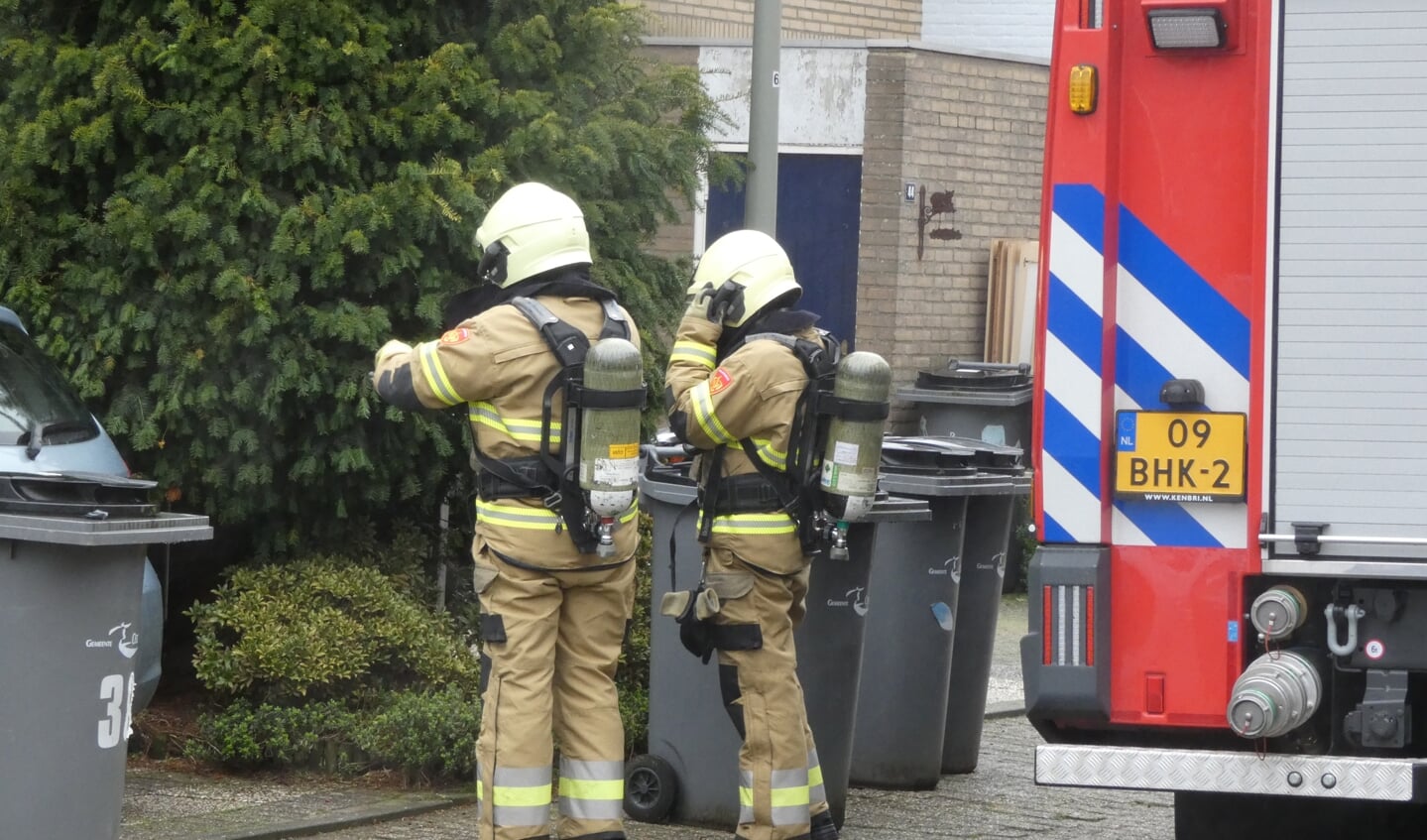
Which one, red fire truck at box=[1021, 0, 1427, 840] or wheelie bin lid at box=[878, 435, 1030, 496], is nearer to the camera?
red fire truck at box=[1021, 0, 1427, 840]

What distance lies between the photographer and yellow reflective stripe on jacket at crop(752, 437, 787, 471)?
18.7ft

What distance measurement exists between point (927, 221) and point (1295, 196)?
27.2ft

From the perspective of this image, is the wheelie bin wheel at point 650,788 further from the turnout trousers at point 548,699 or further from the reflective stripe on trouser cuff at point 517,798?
the reflective stripe on trouser cuff at point 517,798

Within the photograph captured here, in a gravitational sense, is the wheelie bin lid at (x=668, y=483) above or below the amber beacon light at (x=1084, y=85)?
below

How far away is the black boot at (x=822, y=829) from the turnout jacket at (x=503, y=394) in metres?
1.06

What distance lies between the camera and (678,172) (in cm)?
789

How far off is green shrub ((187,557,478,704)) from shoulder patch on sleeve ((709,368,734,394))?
1975mm

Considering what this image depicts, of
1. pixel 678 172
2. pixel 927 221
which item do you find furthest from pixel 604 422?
pixel 927 221

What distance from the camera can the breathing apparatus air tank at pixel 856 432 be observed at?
5594 millimetres

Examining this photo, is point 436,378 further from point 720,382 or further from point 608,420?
point 720,382

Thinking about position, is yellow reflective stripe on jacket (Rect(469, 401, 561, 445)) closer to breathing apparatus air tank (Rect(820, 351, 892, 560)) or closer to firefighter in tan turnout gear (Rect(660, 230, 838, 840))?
firefighter in tan turnout gear (Rect(660, 230, 838, 840))

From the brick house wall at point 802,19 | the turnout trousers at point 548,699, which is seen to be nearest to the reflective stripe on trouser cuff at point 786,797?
the turnout trousers at point 548,699

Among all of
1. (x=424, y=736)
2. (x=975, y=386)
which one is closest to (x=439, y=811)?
(x=424, y=736)

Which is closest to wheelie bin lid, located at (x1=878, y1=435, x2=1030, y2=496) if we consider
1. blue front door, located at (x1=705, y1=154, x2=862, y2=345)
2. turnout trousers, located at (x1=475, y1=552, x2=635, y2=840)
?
turnout trousers, located at (x1=475, y1=552, x2=635, y2=840)
